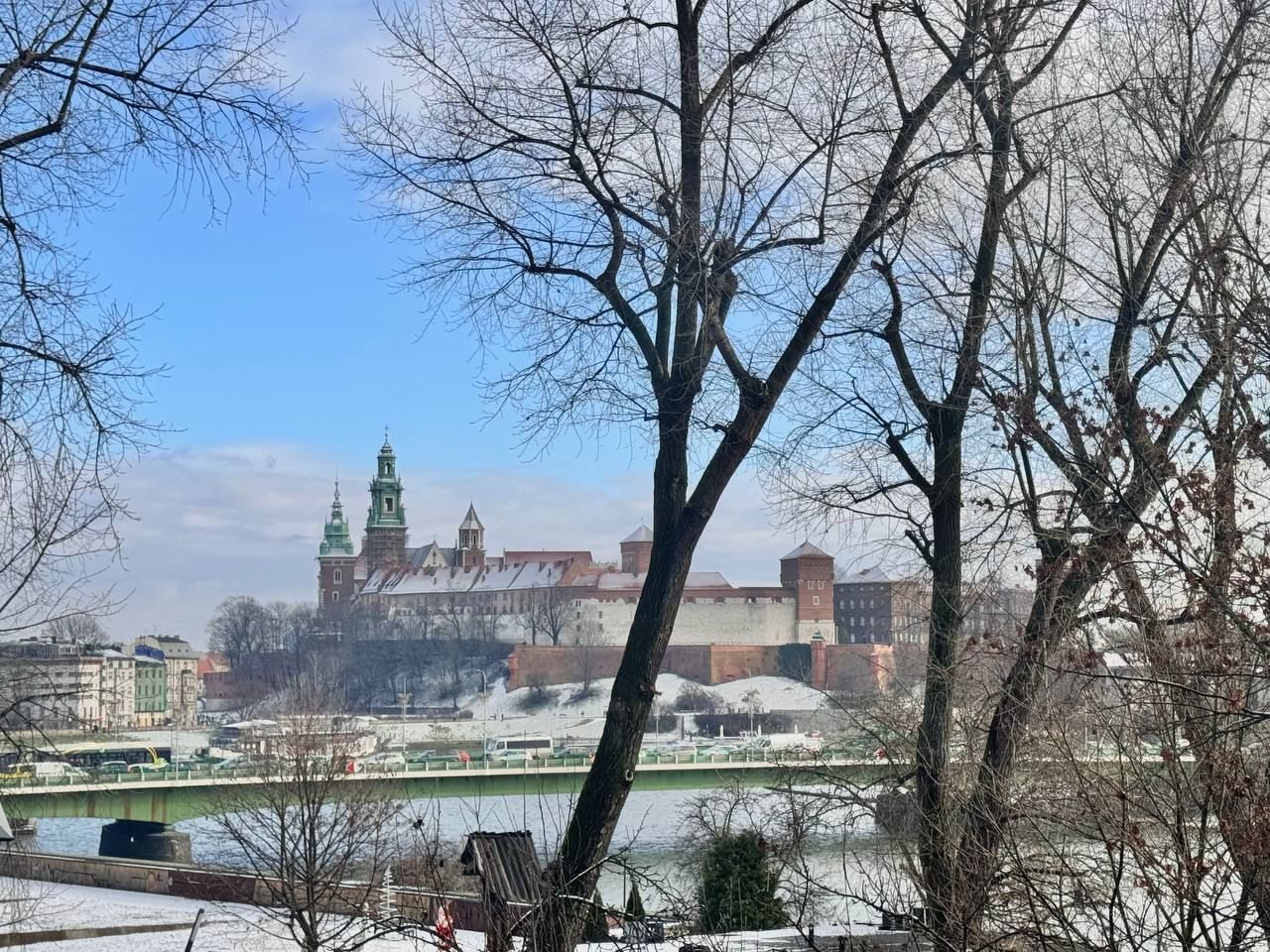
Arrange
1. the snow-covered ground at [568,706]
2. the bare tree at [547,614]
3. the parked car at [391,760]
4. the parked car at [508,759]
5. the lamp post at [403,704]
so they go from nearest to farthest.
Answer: the parked car at [391,760]
the parked car at [508,759]
the lamp post at [403,704]
the snow-covered ground at [568,706]
the bare tree at [547,614]

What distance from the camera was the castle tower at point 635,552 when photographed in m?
111

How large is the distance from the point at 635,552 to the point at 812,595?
17.3 meters

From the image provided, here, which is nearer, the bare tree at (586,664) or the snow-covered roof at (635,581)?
the bare tree at (586,664)

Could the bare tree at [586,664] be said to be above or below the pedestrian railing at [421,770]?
above

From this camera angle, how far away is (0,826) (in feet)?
11.6

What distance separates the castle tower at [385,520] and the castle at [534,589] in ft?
0.27

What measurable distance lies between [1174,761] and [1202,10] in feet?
11.5

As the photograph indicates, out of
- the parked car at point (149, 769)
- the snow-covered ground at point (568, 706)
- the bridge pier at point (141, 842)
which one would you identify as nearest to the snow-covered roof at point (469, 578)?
the snow-covered ground at point (568, 706)

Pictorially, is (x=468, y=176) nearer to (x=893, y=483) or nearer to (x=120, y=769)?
(x=893, y=483)

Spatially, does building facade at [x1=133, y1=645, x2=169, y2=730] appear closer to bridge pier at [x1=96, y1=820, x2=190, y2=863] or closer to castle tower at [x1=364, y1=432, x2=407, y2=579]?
castle tower at [x1=364, y1=432, x2=407, y2=579]

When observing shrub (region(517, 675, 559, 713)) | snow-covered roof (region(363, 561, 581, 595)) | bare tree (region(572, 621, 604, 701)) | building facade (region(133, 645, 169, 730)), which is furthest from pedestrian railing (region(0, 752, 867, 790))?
snow-covered roof (region(363, 561, 581, 595))

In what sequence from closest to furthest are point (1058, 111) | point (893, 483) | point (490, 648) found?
1. point (1058, 111)
2. point (893, 483)
3. point (490, 648)

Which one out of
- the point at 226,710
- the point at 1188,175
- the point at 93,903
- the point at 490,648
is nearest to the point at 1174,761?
the point at 1188,175

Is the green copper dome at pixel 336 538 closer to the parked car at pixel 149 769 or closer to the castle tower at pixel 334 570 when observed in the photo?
the castle tower at pixel 334 570
